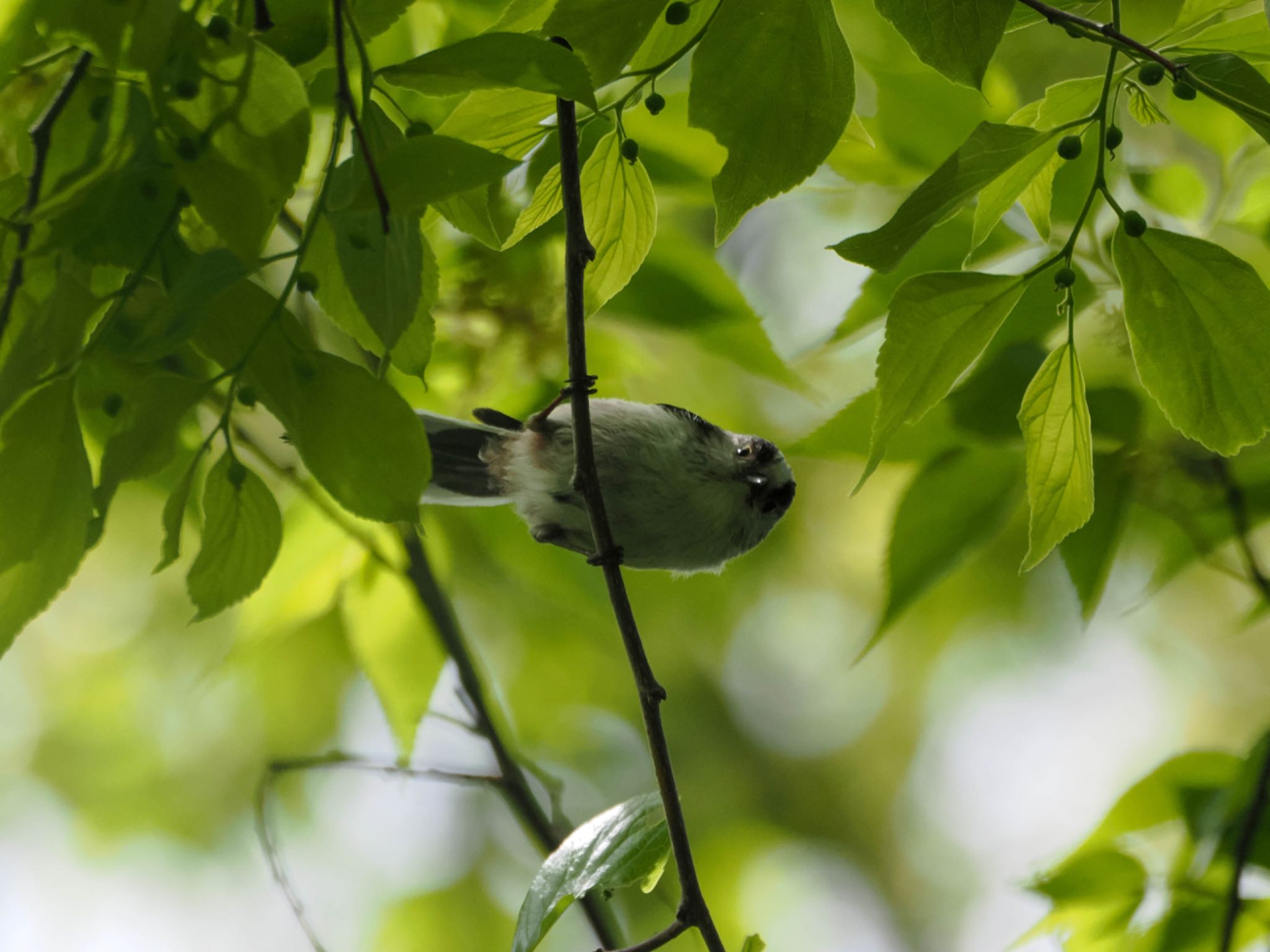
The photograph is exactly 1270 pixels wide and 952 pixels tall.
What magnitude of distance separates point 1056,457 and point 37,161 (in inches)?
35.9

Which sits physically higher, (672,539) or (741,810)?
(672,539)

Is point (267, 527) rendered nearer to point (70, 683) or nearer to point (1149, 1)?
point (1149, 1)

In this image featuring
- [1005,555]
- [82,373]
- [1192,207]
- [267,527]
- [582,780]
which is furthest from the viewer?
[582,780]

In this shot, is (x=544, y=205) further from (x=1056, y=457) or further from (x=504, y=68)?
(x=1056, y=457)

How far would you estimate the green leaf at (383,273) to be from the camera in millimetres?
831

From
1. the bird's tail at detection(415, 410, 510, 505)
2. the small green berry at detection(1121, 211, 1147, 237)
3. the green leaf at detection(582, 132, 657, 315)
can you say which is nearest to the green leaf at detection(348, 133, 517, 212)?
the green leaf at detection(582, 132, 657, 315)

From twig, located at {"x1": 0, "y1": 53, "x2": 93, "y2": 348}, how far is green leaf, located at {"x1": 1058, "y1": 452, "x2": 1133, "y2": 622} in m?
1.44

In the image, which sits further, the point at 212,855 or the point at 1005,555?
the point at 212,855

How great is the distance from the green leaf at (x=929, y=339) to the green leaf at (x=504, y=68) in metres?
0.34

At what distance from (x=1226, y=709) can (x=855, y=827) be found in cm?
185

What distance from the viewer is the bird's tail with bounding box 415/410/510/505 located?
8.86 ft

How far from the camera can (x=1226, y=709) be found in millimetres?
5188

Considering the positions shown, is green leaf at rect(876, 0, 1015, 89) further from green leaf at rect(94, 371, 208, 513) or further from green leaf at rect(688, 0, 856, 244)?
green leaf at rect(94, 371, 208, 513)

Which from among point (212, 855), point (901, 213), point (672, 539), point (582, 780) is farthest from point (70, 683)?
point (901, 213)
